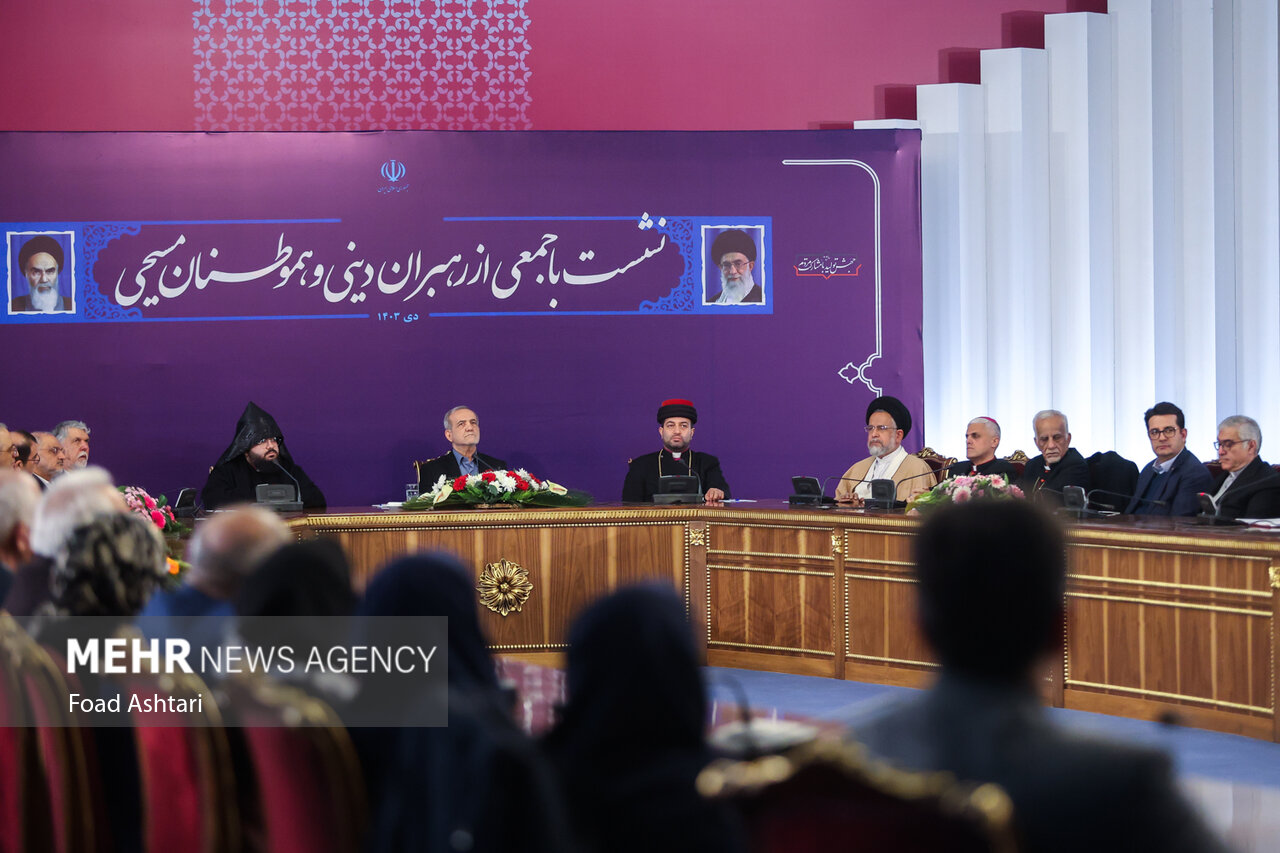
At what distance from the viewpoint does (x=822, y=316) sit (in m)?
7.06

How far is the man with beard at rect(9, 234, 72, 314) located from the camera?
22.0ft

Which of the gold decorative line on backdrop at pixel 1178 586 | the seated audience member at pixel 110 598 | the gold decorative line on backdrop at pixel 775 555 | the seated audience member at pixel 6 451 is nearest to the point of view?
the seated audience member at pixel 110 598

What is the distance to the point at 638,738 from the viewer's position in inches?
56.3

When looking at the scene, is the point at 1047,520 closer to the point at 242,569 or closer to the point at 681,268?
the point at 242,569

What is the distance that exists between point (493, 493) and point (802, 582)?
1.48 metres

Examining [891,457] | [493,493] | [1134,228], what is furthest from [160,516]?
[1134,228]

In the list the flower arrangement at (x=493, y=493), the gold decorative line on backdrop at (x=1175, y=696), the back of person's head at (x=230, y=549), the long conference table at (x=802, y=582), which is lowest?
the gold decorative line on backdrop at (x=1175, y=696)

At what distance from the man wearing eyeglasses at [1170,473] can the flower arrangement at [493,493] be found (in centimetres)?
265

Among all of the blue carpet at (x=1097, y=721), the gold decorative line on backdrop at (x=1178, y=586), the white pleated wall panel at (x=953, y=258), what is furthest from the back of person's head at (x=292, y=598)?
the white pleated wall panel at (x=953, y=258)

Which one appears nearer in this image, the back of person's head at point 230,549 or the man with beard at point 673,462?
the back of person's head at point 230,549

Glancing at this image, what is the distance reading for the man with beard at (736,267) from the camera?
279 inches

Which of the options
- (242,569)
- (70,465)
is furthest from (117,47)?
(242,569)

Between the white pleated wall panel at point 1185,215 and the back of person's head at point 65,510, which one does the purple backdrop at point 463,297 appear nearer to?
the white pleated wall panel at point 1185,215

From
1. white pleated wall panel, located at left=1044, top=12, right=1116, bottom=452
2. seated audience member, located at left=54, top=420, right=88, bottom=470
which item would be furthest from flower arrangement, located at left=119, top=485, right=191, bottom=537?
white pleated wall panel, located at left=1044, top=12, right=1116, bottom=452
